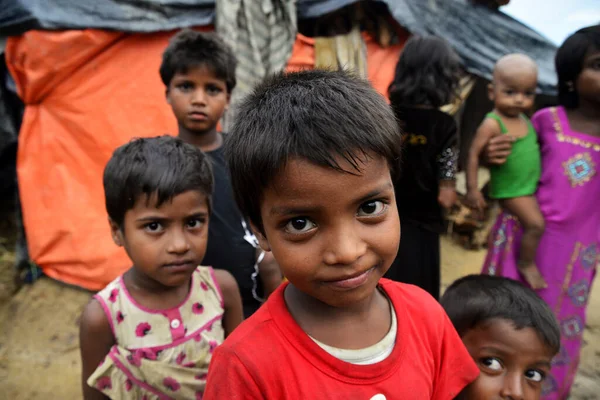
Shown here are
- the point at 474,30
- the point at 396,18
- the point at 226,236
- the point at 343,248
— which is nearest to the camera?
the point at 343,248

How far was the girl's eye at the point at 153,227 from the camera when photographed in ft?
4.63

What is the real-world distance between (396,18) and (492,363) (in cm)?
345

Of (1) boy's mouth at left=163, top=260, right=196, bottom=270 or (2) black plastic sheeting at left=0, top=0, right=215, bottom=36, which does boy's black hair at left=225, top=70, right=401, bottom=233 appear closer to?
(1) boy's mouth at left=163, top=260, right=196, bottom=270

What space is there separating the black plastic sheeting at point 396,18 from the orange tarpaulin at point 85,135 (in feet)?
0.46

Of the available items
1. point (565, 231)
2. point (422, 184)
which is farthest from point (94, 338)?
point (565, 231)

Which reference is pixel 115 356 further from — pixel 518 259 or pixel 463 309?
pixel 518 259

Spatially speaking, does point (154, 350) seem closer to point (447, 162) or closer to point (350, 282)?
point (350, 282)

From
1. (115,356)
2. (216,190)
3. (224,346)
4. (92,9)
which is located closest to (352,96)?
(224,346)

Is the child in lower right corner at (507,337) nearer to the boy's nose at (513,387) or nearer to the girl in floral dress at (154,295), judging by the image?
the boy's nose at (513,387)

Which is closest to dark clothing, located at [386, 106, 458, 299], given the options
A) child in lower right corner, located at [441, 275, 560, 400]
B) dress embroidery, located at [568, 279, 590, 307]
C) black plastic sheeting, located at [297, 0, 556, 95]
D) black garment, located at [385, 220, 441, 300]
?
black garment, located at [385, 220, 441, 300]

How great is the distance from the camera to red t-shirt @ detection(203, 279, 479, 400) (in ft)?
2.80

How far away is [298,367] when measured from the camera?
0.88 metres

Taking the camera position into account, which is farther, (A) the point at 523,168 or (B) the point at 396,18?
(B) the point at 396,18

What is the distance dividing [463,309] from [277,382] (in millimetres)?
868
